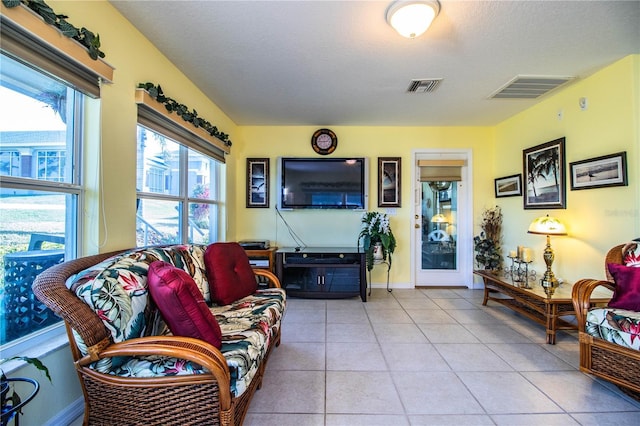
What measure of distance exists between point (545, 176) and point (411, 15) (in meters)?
2.57

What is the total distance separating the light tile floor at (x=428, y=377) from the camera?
151 centimetres

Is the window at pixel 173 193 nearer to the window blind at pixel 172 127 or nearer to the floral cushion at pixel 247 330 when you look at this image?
the window blind at pixel 172 127

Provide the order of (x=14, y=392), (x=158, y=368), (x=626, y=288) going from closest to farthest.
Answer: (x=14, y=392) → (x=158, y=368) → (x=626, y=288)

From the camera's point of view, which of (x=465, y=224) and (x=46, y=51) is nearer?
(x=46, y=51)

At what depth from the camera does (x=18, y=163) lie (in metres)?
1.30

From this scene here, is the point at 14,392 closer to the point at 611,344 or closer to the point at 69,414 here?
the point at 69,414

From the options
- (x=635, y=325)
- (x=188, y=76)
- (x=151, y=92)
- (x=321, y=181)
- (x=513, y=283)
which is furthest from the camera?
(x=321, y=181)

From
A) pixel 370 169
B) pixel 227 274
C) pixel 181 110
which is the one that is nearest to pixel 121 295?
pixel 227 274

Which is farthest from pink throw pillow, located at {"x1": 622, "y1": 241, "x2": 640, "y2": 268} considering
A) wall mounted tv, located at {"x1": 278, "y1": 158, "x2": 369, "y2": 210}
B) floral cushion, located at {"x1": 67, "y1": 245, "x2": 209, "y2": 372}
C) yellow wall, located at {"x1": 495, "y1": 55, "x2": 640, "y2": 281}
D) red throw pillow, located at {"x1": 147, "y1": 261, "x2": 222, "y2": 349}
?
floral cushion, located at {"x1": 67, "y1": 245, "x2": 209, "y2": 372}

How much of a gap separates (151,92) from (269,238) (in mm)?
2533

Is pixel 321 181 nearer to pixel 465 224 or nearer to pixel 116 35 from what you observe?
pixel 465 224

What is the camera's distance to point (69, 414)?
4.65ft

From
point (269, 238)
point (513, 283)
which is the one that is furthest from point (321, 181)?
point (513, 283)

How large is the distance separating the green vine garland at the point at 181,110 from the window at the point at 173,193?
246 millimetres
